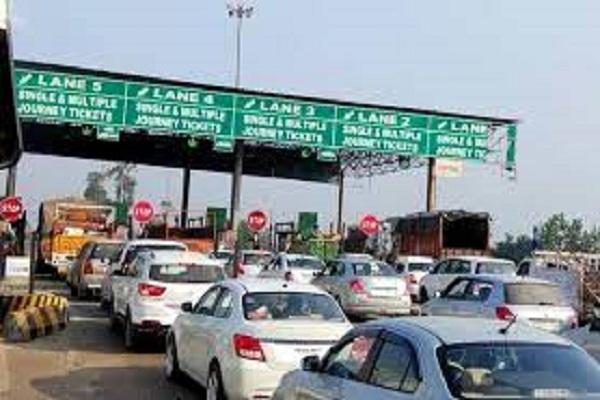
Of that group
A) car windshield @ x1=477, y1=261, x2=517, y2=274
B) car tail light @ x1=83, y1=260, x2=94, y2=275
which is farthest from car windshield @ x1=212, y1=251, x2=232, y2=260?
car windshield @ x1=477, y1=261, x2=517, y2=274

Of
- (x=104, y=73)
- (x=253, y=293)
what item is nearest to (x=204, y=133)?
(x=104, y=73)

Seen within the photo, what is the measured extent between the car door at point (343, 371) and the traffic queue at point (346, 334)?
1 centimetres

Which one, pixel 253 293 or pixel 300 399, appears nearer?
pixel 300 399

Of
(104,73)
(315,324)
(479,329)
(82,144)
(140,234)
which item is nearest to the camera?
(479,329)

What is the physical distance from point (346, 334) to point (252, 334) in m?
3.16

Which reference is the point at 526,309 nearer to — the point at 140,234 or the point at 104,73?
the point at 104,73

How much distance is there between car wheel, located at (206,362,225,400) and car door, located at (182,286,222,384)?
31 cm

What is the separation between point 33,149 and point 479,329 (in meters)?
53.9

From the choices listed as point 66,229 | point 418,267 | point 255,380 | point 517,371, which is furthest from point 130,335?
point 66,229

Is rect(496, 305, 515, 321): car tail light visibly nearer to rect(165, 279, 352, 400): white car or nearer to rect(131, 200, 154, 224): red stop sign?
rect(165, 279, 352, 400): white car

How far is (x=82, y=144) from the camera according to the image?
58.6m

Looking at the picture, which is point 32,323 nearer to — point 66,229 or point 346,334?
point 346,334

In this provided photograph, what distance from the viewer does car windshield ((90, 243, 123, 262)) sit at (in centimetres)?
3105

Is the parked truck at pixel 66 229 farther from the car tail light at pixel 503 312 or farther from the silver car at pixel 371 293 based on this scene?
the car tail light at pixel 503 312
